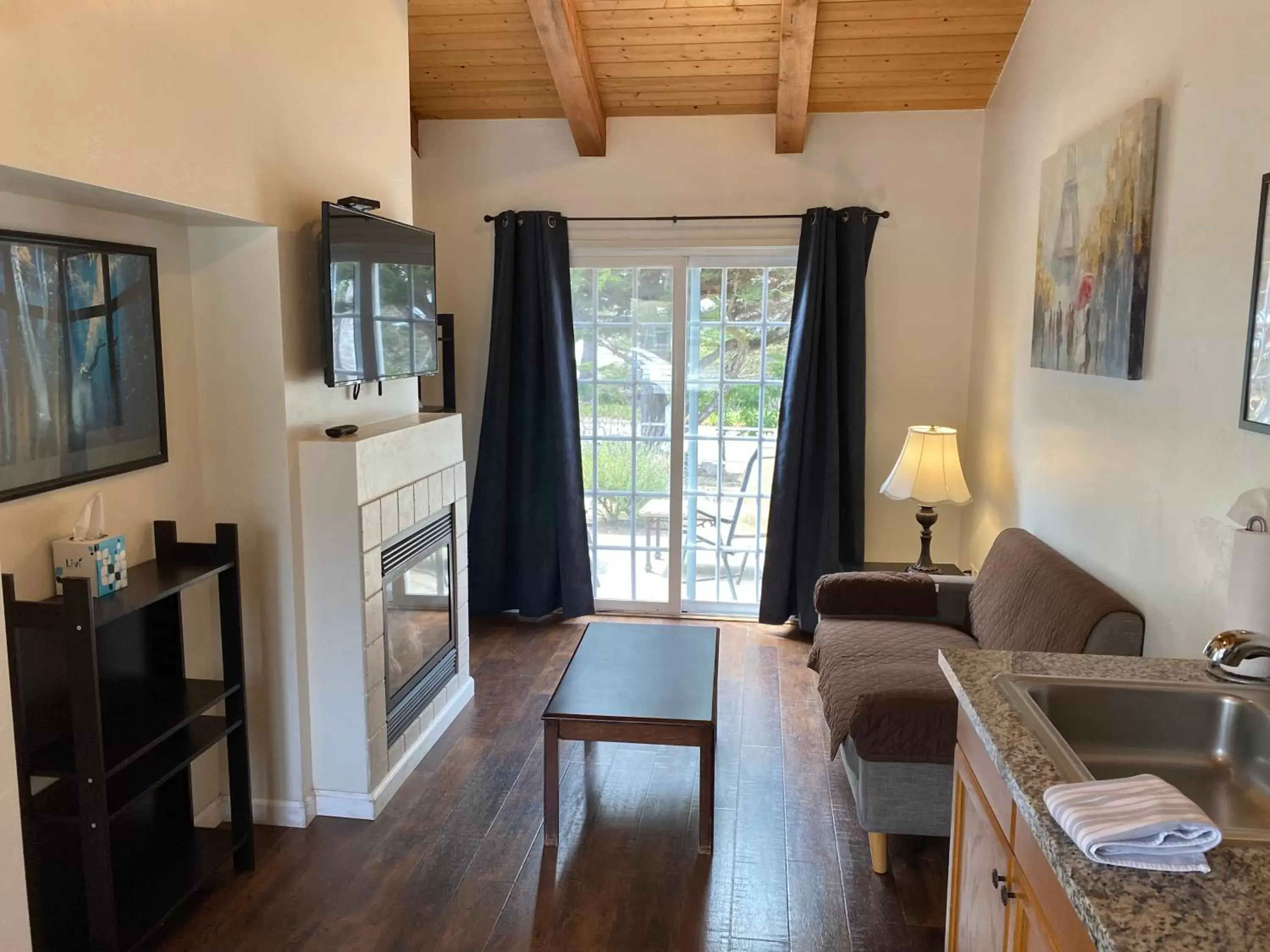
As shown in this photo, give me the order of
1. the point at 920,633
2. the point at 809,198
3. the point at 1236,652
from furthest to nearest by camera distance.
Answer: the point at 809,198
the point at 920,633
the point at 1236,652

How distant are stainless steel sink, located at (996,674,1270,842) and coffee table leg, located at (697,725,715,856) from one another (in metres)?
1.09

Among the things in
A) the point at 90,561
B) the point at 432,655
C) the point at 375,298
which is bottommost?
the point at 432,655

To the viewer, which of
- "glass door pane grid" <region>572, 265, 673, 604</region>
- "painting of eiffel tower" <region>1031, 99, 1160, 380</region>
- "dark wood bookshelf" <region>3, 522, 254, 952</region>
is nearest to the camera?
"dark wood bookshelf" <region>3, 522, 254, 952</region>

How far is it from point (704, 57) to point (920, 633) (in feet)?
8.72

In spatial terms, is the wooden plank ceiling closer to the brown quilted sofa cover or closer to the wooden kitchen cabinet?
the brown quilted sofa cover

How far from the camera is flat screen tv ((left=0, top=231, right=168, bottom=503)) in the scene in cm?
205

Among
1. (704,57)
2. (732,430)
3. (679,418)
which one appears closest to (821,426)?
(732,430)

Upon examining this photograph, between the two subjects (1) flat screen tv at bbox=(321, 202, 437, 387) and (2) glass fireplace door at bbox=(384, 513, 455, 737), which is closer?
(1) flat screen tv at bbox=(321, 202, 437, 387)

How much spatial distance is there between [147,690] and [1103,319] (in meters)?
2.90

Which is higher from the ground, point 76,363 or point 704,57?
point 704,57

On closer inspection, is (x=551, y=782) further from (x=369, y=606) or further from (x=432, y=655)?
(x=432, y=655)

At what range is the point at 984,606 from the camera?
328 centimetres

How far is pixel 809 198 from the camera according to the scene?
4.54 meters

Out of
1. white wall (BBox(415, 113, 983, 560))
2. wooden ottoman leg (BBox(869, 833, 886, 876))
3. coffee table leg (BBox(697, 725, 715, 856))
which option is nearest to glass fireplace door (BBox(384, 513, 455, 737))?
coffee table leg (BBox(697, 725, 715, 856))
